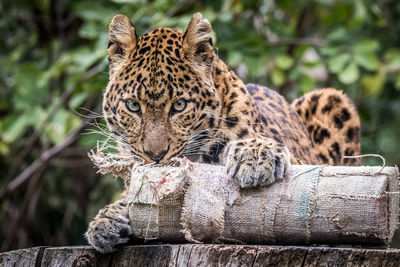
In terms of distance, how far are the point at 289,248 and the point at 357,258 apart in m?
0.36

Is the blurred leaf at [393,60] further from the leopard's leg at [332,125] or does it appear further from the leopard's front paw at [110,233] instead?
the leopard's front paw at [110,233]

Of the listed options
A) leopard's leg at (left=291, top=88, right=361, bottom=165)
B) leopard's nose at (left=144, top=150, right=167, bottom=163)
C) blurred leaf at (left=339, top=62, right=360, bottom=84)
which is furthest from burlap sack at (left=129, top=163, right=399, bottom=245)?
blurred leaf at (left=339, top=62, right=360, bottom=84)

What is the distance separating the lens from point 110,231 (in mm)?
4703

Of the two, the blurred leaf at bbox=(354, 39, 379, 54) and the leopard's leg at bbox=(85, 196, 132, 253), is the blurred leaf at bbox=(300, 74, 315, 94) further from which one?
the leopard's leg at bbox=(85, 196, 132, 253)

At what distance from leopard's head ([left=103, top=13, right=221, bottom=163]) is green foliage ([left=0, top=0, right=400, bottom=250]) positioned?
5.79ft

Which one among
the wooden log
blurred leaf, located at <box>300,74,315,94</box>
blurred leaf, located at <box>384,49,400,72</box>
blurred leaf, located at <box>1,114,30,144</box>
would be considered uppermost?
blurred leaf, located at <box>384,49,400,72</box>

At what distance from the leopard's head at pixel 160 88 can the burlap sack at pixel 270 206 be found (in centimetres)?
81

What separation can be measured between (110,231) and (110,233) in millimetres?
17

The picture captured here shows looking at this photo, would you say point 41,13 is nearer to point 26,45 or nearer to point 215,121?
point 26,45

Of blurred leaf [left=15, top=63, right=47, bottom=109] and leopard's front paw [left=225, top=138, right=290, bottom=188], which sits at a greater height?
blurred leaf [left=15, top=63, right=47, bottom=109]

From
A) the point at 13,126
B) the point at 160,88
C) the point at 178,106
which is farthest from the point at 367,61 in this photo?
the point at 13,126

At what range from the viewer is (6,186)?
10266 mm

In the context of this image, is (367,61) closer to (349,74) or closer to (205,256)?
(349,74)

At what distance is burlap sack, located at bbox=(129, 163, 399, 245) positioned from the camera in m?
4.05
